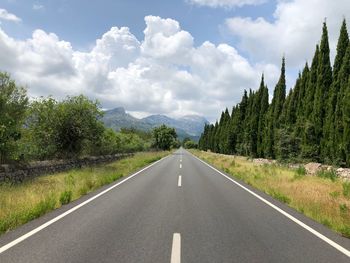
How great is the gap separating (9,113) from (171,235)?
51.3 ft

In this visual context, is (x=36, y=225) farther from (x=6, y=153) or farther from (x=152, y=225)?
(x=6, y=153)

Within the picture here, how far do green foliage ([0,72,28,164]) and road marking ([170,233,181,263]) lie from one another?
12570mm

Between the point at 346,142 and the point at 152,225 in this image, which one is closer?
the point at 152,225

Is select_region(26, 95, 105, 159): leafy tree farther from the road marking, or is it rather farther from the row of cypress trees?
the road marking

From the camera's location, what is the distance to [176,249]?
6031mm

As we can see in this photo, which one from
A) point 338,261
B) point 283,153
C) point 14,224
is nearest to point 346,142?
point 283,153

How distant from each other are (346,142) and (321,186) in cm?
1017

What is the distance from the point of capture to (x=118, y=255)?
5.66 metres

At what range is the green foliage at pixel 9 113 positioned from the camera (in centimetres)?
1777

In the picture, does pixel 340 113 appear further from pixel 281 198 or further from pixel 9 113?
pixel 9 113

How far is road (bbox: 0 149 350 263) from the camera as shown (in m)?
5.69

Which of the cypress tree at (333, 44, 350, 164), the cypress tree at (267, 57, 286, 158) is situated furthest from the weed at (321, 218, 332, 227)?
the cypress tree at (267, 57, 286, 158)

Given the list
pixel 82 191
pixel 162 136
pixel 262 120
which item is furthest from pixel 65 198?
pixel 162 136

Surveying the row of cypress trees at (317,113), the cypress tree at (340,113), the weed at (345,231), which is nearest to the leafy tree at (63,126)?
the row of cypress trees at (317,113)
